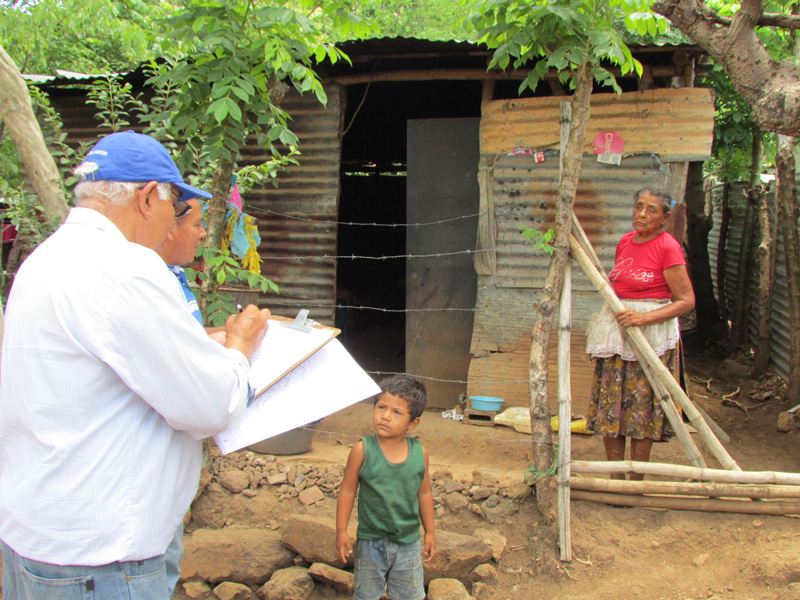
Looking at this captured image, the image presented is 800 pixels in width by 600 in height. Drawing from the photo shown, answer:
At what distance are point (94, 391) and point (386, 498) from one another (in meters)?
1.46

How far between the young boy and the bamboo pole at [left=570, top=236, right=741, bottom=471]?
4.74 feet

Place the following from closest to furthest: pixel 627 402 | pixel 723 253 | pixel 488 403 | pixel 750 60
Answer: pixel 627 402 < pixel 750 60 < pixel 488 403 < pixel 723 253

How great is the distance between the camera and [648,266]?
3.53 metres

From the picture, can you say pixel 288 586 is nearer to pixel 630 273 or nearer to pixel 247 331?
pixel 247 331

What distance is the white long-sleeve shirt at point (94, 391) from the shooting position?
4.15 ft

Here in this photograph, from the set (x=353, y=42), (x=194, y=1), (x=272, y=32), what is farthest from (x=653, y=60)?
(x=194, y=1)

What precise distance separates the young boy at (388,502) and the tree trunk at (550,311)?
3.37 feet

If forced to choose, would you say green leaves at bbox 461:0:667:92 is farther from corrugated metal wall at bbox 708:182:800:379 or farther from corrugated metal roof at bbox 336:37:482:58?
corrugated metal wall at bbox 708:182:800:379

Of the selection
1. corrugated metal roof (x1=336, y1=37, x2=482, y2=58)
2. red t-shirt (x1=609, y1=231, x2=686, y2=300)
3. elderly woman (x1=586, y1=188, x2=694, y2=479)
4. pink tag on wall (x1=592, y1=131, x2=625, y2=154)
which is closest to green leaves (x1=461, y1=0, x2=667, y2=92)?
elderly woman (x1=586, y1=188, x2=694, y2=479)

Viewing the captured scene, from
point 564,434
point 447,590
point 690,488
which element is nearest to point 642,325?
point 564,434

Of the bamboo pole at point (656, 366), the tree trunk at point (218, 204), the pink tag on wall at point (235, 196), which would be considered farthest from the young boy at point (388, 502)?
the pink tag on wall at point (235, 196)

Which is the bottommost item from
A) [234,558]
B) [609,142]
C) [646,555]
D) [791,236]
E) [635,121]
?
[646,555]

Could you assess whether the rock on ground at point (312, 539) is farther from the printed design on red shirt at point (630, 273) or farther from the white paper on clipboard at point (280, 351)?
the printed design on red shirt at point (630, 273)

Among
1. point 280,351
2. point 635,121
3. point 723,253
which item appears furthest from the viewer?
point 723,253
